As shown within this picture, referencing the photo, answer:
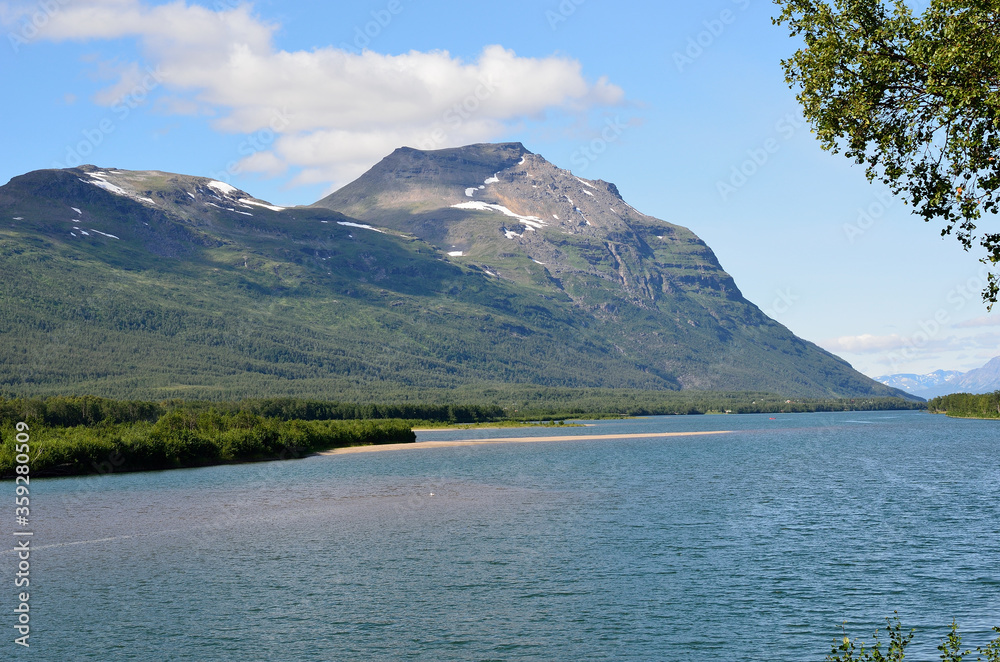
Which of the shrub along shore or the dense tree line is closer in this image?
the dense tree line

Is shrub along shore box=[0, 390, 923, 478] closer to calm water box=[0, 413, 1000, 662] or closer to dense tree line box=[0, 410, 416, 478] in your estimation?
dense tree line box=[0, 410, 416, 478]

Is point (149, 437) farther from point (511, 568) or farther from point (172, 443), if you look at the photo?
point (511, 568)

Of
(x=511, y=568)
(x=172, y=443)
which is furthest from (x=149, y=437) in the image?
(x=511, y=568)

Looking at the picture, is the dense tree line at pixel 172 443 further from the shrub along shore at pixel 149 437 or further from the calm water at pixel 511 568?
the calm water at pixel 511 568

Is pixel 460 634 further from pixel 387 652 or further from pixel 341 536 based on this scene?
pixel 341 536

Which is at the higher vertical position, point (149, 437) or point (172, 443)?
point (149, 437)

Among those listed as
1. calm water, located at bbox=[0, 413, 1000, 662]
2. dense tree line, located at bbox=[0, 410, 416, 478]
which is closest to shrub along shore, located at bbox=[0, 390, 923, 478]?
dense tree line, located at bbox=[0, 410, 416, 478]

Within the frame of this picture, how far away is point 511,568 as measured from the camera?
49188 millimetres

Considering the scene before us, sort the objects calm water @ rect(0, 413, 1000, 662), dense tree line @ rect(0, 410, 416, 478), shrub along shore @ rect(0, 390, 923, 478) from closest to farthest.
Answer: calm water @ rect(0, 413, 1000, 662) → dense tree line @ rect(0, 410, 416, 478) → shrub along shore @ rect(0, 390, 923, 478)

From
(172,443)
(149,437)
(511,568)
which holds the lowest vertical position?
(511,568)

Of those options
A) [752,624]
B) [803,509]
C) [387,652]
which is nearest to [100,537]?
[387,652]

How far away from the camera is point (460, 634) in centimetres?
3625

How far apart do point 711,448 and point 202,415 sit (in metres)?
94.8

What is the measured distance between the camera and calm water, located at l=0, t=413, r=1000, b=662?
116 feet
